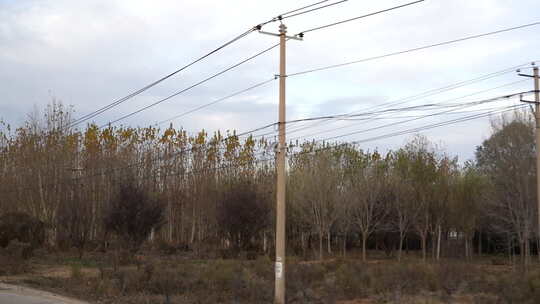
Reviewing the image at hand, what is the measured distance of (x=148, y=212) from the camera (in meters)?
36.2

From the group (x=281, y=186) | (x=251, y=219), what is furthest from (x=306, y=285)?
(x=251, y=219)

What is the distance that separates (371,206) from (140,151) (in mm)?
24661

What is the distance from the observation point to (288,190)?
4741cm

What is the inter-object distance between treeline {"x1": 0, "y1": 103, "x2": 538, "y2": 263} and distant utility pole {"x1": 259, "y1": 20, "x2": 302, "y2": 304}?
2205 cm

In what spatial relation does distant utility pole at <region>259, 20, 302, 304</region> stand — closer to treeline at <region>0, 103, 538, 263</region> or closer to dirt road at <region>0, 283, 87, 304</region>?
dirt road at <region>0, 283, 87, 304</region>

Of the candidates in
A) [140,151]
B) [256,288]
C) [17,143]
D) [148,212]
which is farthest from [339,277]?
[17,143]

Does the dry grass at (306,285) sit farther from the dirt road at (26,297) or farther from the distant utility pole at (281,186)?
the distant utility pole at (281,186)

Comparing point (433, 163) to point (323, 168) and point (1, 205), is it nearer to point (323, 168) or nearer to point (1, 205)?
point (323, 168)

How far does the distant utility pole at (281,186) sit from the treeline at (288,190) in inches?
868

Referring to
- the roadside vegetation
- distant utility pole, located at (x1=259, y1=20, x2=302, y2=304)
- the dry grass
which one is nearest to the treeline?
the roadside vegetation

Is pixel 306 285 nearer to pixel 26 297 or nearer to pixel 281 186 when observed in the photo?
pixel 281 186

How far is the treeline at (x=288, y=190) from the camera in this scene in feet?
129

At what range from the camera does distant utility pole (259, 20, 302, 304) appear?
17172mm

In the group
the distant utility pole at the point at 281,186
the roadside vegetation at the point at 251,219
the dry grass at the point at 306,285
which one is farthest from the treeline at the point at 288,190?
the distant utility pole at the point at 281,186
